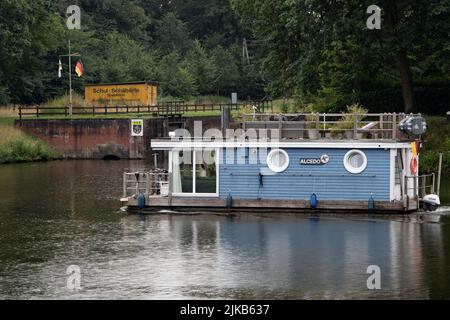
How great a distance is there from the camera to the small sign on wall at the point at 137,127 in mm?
76438

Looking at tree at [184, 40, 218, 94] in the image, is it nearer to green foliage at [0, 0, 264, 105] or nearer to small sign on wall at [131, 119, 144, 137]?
green foliage at [0, 0, 264, 105]

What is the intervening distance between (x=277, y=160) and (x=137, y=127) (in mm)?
38094

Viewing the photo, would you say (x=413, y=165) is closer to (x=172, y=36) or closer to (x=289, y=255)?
(x=289, y=255)

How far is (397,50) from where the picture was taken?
59312 millimetres

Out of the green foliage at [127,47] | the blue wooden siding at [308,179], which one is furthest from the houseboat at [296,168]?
the green foliage at [127,47]

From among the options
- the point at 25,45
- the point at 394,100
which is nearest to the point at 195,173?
the point at 394,100

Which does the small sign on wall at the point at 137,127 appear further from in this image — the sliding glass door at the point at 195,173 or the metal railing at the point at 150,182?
the sliding glass door at the point at 195,173

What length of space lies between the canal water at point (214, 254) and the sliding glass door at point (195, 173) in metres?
1.70

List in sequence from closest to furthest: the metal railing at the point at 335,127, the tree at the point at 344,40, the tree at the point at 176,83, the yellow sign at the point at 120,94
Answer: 1. the metal railing at the point at 335,127
2. the tree at the point at 344,40
3. the yellow sign at the point at 120,94
4. the tree at the point at 176,83

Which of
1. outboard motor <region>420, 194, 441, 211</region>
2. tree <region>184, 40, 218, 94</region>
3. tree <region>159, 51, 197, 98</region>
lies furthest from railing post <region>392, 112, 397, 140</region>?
tree <region>184, 40, 218, 94</region>

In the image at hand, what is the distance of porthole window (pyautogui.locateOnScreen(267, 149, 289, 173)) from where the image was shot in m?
39.6

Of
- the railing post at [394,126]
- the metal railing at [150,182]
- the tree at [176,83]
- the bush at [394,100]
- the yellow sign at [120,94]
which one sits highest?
the tree at [176,83]
